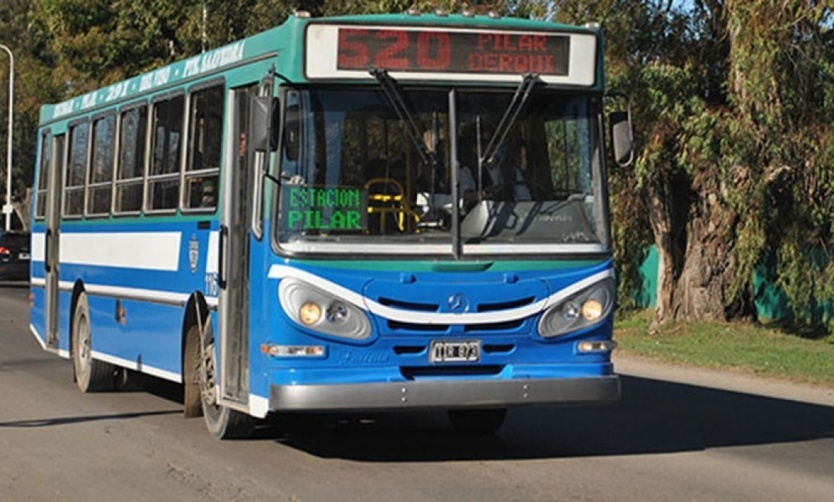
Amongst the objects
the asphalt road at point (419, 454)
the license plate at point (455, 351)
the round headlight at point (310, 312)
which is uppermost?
the round headlight at point (310, 312)

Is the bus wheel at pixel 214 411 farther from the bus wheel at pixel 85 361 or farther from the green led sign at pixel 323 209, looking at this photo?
the bus wheel at pixel 85 361

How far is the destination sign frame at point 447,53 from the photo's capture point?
1041 centimetres

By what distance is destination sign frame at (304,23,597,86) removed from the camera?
1041 cm

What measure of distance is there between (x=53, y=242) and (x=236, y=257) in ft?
21.9

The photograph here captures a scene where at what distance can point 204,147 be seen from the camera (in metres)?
12.3

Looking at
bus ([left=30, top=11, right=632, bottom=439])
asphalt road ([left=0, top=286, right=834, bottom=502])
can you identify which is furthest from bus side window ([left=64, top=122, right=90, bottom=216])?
bus ([left=30, top=11, right=632, bottom=439])

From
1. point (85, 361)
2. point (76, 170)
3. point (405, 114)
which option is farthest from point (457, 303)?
point (76, 170)

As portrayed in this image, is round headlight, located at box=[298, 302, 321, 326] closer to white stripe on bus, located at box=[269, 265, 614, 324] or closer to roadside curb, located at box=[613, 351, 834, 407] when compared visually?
white stripe on bus, located at box=[269, 265, 614, 324]

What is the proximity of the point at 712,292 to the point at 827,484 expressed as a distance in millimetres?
17305

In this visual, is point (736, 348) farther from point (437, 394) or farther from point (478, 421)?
point (437, 394)

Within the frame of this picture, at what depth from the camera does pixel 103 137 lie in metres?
15.5

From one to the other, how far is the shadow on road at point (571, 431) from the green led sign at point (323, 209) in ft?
6.06

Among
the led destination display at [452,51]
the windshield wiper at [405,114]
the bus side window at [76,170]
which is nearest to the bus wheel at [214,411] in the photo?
the windshield wiper at [405,114]

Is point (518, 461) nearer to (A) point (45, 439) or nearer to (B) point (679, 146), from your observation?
(A) point (45, 439)
